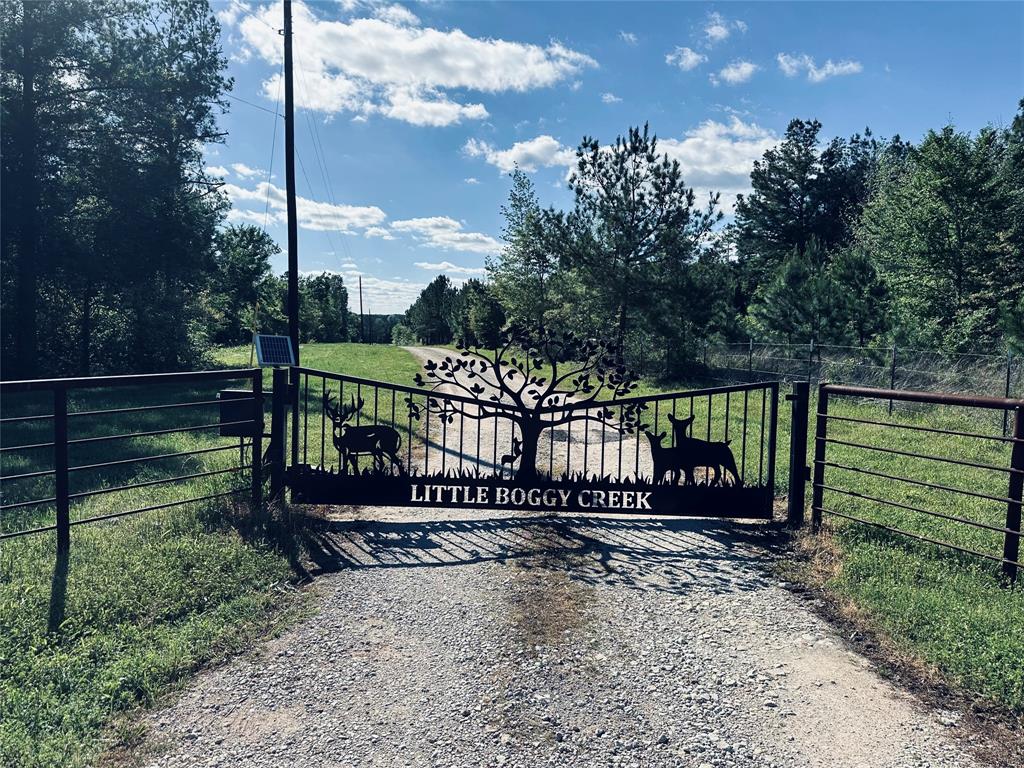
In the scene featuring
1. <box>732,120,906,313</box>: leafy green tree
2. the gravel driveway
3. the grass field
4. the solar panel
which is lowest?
the gravel driveway

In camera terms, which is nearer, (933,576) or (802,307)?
(933,576)

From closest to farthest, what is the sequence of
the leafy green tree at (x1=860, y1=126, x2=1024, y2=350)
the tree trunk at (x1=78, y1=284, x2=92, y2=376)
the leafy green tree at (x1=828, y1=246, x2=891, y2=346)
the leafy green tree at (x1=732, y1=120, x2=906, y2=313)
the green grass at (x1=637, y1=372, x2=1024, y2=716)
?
1. the green grass at (x1=637, y1=372, x2=1024, y2=716)
2. the leafy green tree at (x1=828, y1=246, x2=891, y2=346)
3. the leafy green tree at (x1=860, y1=126, x2=1024, y2=350)
4. the tree trunk at (x1=78, y1=284, x2=92, y2=376)
5. the leafy green tree at (x1=732, y1=120, x2=906, y2=313)

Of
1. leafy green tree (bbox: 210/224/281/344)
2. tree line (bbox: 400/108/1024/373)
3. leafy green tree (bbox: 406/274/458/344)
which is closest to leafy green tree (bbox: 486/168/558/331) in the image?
tree line (bbox: 400/108/1024/373)

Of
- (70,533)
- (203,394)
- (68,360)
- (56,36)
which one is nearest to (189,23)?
(56,36)

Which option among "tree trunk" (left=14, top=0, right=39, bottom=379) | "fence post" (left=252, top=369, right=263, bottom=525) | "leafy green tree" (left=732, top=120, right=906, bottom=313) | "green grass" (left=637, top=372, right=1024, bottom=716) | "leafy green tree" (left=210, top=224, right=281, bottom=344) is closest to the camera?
"green grass" (left=637, top=372, right=1024, bottom=716)

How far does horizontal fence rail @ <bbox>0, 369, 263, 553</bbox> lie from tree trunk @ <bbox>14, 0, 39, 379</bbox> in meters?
5.36

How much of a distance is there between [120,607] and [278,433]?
97.5 inches

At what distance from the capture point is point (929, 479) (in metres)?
7.29

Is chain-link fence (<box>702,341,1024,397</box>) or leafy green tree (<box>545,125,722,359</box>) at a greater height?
leafy green tree (<box>545,125,722,359</box>)

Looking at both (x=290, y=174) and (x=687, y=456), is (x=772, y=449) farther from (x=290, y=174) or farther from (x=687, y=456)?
(x=290, y=174)

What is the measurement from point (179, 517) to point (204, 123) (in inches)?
751

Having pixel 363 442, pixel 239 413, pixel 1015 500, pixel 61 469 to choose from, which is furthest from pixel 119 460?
pixel 1015 500

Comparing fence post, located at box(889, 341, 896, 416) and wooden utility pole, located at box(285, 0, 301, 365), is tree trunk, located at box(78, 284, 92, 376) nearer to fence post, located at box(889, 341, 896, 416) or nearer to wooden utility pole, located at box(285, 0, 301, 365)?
wooden utility pole, located at box(285, 0, 301, 365)

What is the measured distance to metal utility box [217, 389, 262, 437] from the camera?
576 cm
